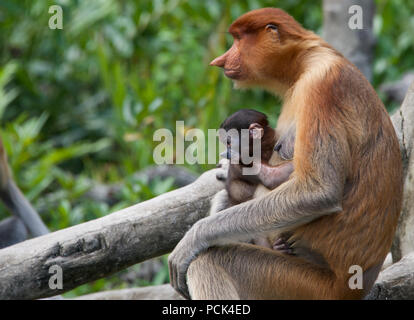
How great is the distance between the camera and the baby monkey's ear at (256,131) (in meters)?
2.64

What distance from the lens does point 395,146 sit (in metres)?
2.43

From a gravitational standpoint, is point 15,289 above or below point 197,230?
below

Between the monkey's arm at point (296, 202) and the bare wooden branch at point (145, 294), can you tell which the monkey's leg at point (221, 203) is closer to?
the monkey's arm at point (296, 202)

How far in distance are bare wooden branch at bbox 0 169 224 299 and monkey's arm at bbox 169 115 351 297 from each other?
0.66 meters

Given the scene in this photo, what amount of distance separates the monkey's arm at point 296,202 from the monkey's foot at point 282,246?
0.34 ft

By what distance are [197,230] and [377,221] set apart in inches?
27.1

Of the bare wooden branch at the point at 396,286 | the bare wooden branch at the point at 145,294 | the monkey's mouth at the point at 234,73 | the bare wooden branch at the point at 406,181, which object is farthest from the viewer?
the bare wooden branch at the point at 145,294

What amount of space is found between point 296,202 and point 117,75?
13.8ft

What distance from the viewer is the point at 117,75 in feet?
20.4

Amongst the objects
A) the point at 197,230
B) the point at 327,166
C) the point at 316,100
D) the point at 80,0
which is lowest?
the point at 197,230

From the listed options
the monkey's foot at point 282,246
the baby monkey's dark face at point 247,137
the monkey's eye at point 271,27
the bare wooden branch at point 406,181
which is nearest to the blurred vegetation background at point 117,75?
the bare wooden branch at point 406,181

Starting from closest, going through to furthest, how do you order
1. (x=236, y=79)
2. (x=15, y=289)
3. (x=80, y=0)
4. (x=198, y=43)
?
1. (x=236, y=79)
2. (x=15, y=289)
3. (x=80, y=0)
4. (x=198, y=43)
